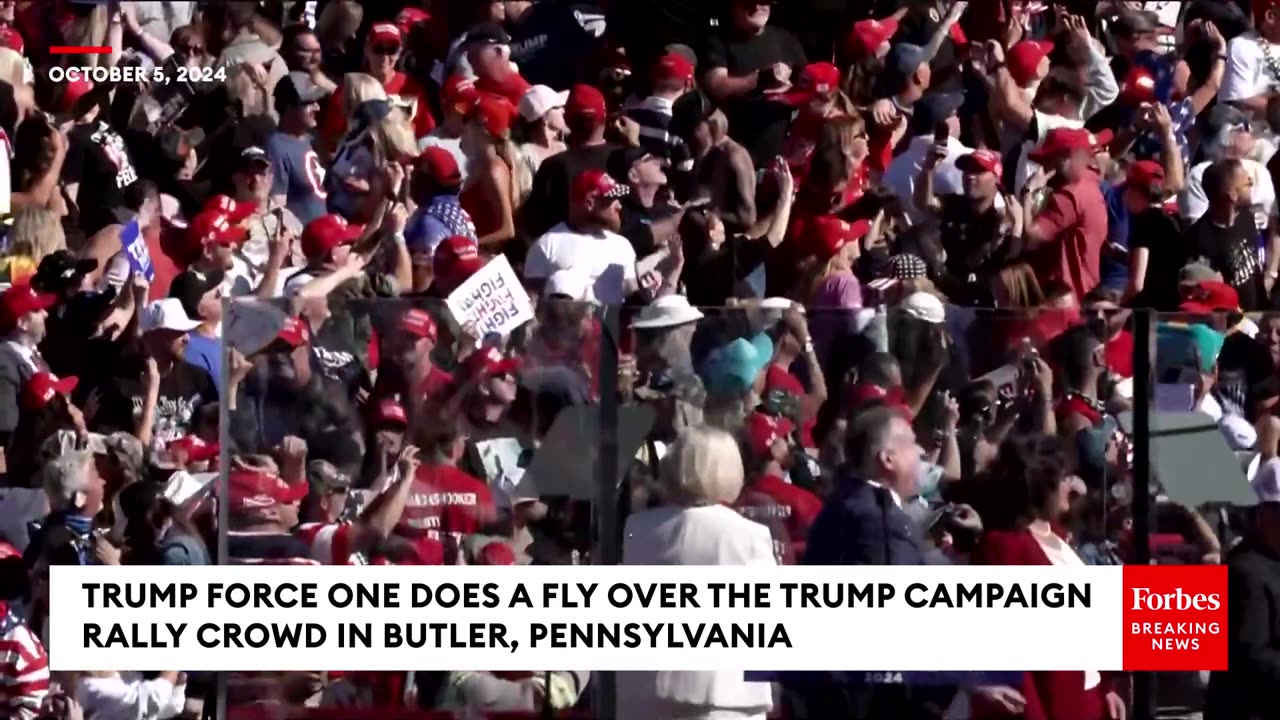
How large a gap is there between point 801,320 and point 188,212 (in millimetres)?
4161

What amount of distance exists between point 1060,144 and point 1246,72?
A: 3.36ft

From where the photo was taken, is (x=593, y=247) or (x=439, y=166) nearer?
(x=593, y=247)

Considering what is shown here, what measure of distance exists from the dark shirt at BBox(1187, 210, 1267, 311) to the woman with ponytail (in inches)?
99.9

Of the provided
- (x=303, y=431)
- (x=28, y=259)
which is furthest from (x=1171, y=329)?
(x=28, y=259)

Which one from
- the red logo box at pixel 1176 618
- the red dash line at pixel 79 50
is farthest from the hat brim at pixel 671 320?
the red dash line at pixel 79 50

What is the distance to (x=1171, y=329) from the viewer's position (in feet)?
18.7

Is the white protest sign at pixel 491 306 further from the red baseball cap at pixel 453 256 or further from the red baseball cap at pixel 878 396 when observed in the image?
the red baseball cap at pixel 453 256

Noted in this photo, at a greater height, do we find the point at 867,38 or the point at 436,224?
the point at 867,38

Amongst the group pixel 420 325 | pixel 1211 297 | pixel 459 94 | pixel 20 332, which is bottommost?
pixel 420 325

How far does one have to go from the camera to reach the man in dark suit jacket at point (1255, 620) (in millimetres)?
5625

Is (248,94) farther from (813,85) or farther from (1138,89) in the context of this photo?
(1138,89)

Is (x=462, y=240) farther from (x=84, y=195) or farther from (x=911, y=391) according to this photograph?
(x=911, y=391)

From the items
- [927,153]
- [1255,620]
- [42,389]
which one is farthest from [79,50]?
[1255,620]

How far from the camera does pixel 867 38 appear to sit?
949 centimetres
